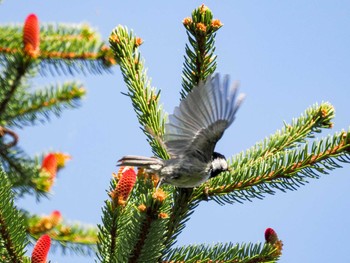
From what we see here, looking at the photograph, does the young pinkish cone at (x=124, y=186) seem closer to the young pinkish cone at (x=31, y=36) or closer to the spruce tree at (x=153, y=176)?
the spruce tree at (x=153, y=176)

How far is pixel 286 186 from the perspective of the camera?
8.29 feet

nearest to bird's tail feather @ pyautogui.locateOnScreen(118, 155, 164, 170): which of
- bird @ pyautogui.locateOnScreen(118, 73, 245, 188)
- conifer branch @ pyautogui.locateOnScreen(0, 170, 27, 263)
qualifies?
bird @ pyautogui.locateOnScreen(118, 73, 245, 188)

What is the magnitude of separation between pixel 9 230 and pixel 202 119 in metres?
0.80

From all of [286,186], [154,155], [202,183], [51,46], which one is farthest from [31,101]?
[286,186]

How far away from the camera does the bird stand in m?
2.30

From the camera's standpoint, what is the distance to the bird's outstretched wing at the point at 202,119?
2.28 metres

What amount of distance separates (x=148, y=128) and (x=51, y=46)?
4.66 ft

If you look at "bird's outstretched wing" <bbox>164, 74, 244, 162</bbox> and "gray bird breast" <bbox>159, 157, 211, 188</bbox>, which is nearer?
"bird's outstretched wing" <bbox>164, 74, 244, 162</bbox>

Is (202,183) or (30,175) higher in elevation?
(202,183)

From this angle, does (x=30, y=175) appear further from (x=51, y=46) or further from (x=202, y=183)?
(x=51, y=46)

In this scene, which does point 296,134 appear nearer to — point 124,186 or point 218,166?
point 218,166

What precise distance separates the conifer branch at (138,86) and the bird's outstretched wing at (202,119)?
0.28 ft

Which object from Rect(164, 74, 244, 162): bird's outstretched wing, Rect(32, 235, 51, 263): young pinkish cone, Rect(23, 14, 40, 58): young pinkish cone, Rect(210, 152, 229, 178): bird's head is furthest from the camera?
Rect(210, 152, 229, 178): bird's head

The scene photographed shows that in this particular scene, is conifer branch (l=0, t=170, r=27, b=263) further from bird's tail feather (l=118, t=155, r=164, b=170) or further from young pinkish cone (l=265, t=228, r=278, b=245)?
young pinkish cone (l=265, t=228, r=278, b=245)
